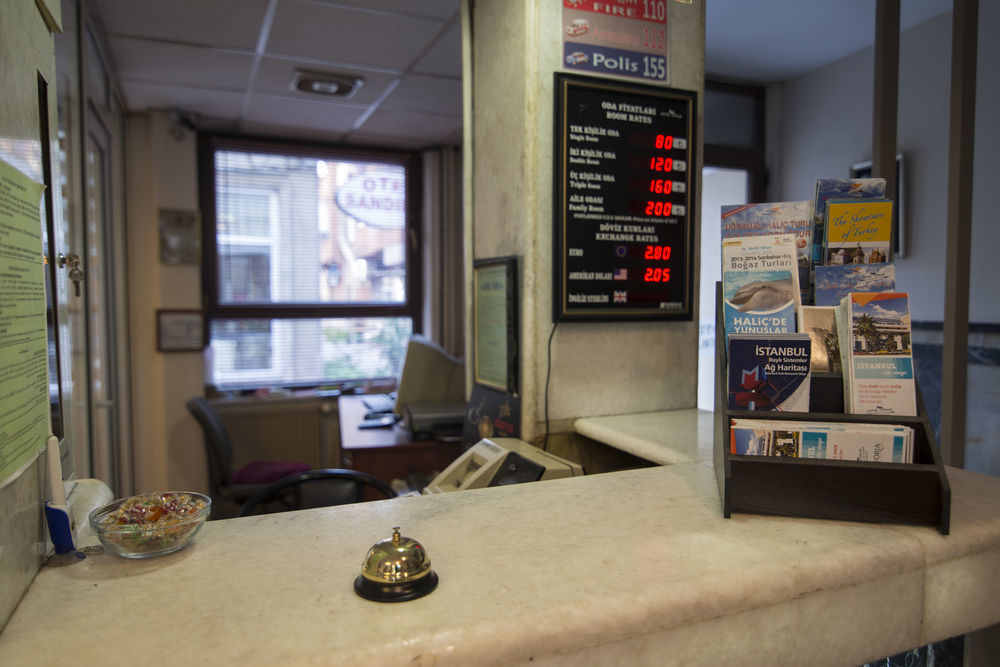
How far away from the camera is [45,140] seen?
0.99 metres

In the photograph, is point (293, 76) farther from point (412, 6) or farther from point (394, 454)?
point (394, 454)

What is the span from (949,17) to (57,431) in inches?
147

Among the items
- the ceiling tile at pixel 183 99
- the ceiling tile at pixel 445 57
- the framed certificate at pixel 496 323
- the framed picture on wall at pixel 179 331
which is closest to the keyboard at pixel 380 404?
the framed picture on wall at pixel 179 331

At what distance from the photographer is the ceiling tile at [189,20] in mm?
2691

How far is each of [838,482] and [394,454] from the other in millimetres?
2234

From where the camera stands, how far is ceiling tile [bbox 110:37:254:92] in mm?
3145

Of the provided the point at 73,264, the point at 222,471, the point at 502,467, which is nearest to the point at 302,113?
the point at 222,471

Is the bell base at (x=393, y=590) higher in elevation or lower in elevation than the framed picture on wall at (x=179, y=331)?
lower

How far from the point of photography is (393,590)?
0.77 m

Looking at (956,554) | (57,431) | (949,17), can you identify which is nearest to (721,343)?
(956,554)

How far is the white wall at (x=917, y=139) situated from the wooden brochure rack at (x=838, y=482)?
2.30 metres

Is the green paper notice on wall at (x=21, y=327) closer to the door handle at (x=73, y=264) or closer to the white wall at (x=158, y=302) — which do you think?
the door handle at (x=73, y=264)

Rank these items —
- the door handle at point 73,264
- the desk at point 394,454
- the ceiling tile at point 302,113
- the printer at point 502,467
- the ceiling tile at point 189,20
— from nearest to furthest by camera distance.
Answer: the door handle at point 73,264, the printer at point 502,467, the ceiling tile at point 189,20, the desk at point 394,454, the ceiling tile at point 302,113

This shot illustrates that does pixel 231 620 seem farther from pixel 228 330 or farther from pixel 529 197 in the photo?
pixel 228 330
